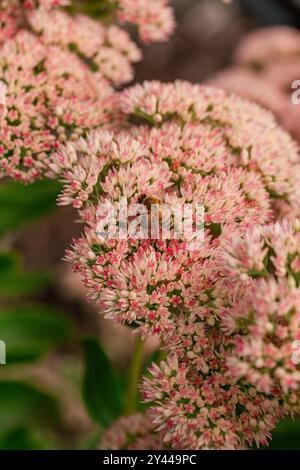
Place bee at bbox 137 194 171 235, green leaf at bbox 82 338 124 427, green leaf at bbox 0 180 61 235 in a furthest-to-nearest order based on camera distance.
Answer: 1. green leaf at bbox 0 180 61 235
2. green leaf at bbox 82 338 124 427
3. bee at bbox 137 194 171 235

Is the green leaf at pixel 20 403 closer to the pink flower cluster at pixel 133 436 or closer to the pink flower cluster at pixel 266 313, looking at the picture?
the pink flower cluster at pixel 133 436

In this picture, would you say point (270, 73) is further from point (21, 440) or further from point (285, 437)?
point (21, 440)

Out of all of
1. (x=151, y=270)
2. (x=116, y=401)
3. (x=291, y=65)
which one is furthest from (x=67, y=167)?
(x=291, y=65)

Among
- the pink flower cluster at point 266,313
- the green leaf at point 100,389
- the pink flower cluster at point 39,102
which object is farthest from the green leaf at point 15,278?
the pink flower cluster at point 266,313

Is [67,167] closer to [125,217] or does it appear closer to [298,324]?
[125,217]

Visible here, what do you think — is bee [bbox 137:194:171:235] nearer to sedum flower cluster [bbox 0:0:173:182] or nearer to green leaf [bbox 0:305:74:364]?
sedum flower cluster [bbox 0:0:173:182]

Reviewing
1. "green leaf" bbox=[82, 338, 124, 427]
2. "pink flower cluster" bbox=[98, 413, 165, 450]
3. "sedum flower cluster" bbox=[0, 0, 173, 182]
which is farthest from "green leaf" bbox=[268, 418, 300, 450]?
"sedum flower cluster" bbox=[0, 0, 173, 182]

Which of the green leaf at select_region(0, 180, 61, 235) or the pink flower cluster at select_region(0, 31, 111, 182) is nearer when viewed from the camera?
the pink flower cluster at select_region(0, 31, 111, 182)
